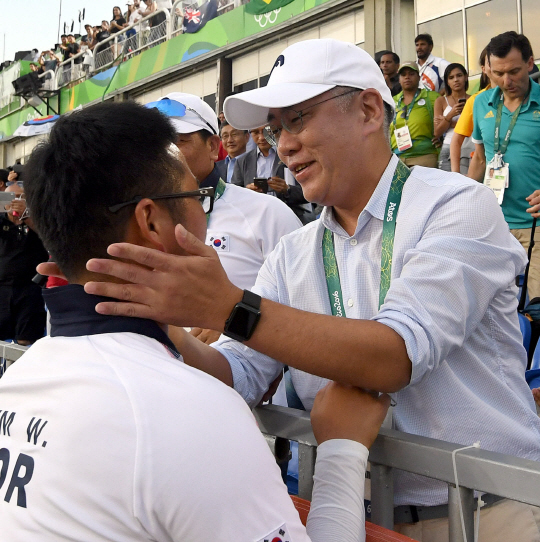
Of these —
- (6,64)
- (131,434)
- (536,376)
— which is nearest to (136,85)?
(6,64)

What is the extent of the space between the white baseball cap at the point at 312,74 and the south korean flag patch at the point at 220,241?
159 centimetres

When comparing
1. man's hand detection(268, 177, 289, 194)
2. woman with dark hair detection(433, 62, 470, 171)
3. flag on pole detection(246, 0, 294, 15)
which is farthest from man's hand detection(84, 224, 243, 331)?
flag on pole detection(246, 0, 294, 15)

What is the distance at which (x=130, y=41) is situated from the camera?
2111 cm

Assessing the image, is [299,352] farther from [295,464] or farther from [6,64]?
[6,64]

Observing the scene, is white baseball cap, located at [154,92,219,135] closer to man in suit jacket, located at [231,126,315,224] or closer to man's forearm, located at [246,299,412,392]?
man's forearm, located at [246,299,412,392]

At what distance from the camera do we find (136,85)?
20.2 meters

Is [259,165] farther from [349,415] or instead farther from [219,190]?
[349,415]

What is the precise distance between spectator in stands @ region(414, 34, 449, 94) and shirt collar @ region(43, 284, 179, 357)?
28.4 ft

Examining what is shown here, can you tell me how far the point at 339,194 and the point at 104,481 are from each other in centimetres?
118

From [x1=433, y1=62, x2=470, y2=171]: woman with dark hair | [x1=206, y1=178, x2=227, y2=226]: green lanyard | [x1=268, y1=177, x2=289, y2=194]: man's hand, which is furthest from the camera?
[x1=433, y1=62, x2=470, y2=171]: woman with dark hair

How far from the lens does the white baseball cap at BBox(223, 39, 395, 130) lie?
1950mm

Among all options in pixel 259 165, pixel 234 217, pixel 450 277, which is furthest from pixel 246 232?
pixel 259 165

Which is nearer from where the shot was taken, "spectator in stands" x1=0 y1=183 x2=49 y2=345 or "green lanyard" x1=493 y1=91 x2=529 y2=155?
"green lanyard" x1=493 y1=91 x2=529 y2=155

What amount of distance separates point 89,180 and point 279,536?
0.78 m
